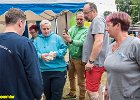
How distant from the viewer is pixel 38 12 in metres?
8.36

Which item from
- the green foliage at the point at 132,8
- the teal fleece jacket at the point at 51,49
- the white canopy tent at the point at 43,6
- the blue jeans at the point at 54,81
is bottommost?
the green foliage at the point at 132,8

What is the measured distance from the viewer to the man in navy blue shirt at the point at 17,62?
3625 millimetres

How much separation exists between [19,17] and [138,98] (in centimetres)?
154

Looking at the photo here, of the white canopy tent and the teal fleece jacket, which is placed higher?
the white canopy tent

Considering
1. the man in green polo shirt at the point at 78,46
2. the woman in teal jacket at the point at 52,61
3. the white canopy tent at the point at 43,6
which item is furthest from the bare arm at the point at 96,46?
the white canopy tent at the point at 43,6

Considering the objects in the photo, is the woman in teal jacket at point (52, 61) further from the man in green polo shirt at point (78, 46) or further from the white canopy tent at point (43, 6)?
the white canopy tent at point (43, 6)

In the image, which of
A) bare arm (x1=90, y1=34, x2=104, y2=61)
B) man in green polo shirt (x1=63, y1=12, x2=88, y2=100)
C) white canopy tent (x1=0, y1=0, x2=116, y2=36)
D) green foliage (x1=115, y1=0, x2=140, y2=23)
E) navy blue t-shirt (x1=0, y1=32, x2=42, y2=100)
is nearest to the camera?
navy blue t-shirt (x1=0, y1=32, x2=42, y2=100)

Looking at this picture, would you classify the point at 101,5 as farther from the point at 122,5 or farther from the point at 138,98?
the point at 122,5

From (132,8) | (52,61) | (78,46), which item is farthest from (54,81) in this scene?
(132,8)

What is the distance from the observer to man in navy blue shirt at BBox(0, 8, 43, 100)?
143 inches

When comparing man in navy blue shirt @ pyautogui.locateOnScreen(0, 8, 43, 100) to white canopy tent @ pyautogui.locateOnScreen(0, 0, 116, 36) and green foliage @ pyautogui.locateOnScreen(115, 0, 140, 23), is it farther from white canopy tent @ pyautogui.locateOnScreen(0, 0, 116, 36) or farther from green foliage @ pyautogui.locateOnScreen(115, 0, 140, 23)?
green foliage @ pyautogui.locateOnScreen(115, 0, 140, 23)

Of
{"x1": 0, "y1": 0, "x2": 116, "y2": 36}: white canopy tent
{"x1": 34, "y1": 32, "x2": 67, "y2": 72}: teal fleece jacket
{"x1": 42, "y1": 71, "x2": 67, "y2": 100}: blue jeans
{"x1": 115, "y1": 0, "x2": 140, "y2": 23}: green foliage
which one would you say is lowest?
{"x1": 115, "y1": 0, "x2": 140, "y2": 23}: green foliage

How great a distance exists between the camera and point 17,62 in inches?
143

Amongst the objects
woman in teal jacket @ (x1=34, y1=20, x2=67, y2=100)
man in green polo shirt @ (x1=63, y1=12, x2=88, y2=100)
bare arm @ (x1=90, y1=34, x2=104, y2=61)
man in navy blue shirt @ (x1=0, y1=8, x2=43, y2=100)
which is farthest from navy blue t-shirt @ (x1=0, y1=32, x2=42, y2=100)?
man in green polo shirt @ (x1=63, y1=12, x2=88, y2=100)
